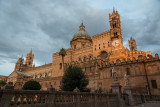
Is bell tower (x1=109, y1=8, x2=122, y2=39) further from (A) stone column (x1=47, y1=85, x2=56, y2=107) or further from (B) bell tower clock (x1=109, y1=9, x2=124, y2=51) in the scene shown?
(A) stone column (x1=47, y1=85, x2=56, y2=107)

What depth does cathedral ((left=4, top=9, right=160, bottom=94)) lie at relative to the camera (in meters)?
28.6

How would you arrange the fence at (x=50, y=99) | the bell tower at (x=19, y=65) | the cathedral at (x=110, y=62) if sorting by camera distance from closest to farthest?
the fence at (x=50, y=99) < the cathedral at (x=110, y=62) < the bell tower at (x=19, y=65)

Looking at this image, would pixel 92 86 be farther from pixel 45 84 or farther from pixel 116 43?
pixel 45 84

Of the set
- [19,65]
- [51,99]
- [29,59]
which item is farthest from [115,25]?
[29,59]

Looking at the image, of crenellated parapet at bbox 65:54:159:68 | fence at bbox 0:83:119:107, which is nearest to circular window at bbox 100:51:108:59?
crenellated parapet at bbox 65:54:159:68

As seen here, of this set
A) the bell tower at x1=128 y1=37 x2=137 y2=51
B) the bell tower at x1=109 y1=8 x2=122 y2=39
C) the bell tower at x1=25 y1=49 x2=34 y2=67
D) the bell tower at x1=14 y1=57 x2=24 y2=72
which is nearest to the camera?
A: the bell tower at x1=109 y1=8 x2=122 y2=39

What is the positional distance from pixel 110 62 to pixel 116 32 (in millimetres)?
10993

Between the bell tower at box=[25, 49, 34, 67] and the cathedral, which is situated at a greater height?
the bell tower at box=[25, 49, 34, 67]

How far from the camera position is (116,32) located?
39719 mm

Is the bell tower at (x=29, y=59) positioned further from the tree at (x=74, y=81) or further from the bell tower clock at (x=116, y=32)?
the tree at (x=74, y=81)

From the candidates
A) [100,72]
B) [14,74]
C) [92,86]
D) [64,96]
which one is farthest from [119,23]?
[14,74]

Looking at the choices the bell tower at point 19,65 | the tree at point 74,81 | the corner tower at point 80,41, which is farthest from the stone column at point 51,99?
the bell tower at point 19,65

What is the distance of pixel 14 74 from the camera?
62969 mm

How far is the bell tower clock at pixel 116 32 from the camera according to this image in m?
38.3
